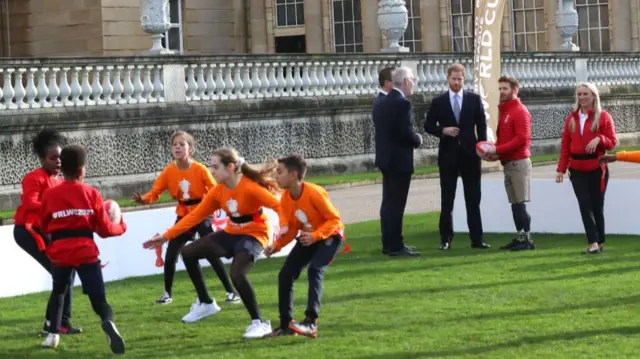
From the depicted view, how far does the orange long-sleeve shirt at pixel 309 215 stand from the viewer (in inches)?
441

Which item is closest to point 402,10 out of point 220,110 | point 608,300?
point 220,110

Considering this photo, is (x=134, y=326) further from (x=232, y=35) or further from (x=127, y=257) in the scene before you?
(x=232, y=35)

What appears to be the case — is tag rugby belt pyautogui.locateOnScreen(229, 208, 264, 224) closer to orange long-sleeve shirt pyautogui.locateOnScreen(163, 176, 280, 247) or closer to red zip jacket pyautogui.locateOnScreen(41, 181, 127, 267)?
orange long-sleeve shirt pyautogui.locateOnScreen(163, 176, 280, 247)

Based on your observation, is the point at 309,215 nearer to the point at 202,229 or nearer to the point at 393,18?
the point at 202,229

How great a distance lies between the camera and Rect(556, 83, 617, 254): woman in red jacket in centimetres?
1530

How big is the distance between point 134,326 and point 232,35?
1069 inches

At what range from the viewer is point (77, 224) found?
10.8 meters

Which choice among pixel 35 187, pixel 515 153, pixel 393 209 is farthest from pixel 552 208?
pixel 35 187

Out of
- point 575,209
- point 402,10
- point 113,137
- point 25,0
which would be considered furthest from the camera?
point 25,0

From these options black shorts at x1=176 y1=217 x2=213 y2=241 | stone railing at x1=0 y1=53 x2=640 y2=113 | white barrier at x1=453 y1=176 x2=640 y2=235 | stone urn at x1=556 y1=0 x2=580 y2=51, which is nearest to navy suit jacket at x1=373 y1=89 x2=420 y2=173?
white barrier at x1=453 y1=176 x2=640 y2=235

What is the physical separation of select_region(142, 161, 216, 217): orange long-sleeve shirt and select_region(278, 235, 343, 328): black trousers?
2.05 meters

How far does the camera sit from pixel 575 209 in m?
17.7

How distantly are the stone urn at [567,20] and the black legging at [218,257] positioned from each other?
2298cm

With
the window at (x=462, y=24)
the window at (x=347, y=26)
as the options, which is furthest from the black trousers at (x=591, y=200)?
the window at (x=347, y=26)
